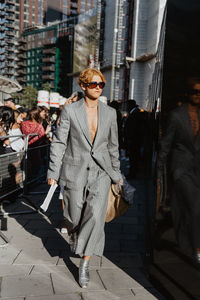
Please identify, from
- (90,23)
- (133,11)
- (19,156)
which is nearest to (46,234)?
(19,156)

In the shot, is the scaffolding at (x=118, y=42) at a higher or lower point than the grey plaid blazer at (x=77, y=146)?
higher

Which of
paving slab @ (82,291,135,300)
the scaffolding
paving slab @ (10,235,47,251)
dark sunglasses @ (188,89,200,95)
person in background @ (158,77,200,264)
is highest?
the scaffolding

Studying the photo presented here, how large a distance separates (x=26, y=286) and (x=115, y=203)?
112 cm

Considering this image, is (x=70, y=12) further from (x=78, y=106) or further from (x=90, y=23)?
(x=78, y=106)

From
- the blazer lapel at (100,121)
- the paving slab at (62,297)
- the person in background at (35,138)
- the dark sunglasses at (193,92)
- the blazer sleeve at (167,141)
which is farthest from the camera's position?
the person in background at (35,138)

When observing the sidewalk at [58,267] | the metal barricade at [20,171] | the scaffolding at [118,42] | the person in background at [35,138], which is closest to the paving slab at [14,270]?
the sidewalk at [58,267]

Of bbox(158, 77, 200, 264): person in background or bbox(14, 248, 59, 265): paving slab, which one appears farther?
bbox(14, 248, 59, 265): paving slab

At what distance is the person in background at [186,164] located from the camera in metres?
2.99

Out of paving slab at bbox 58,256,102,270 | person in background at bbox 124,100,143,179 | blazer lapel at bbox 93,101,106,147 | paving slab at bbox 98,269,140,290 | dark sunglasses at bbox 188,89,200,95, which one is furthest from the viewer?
person in background at bbox 124,100,143,179

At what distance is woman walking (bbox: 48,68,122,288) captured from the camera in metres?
3.67

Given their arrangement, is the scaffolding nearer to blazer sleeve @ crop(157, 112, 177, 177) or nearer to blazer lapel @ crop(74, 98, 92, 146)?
blazer lapel @ crop(74, 98, 92, 146)

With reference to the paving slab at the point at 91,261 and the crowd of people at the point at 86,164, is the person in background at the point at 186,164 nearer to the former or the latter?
the crowd of people at the point at 86,164

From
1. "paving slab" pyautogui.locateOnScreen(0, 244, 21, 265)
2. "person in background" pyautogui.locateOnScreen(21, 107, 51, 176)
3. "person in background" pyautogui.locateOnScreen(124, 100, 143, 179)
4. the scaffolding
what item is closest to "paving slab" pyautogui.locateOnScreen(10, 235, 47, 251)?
"paving slab" pyautogui.locateOnScreen(0, 244, 21, 265)

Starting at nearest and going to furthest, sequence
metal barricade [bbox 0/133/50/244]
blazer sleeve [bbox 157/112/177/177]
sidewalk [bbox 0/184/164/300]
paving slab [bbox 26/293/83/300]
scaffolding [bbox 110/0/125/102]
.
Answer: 1. blazer sleeve [bbox 157/112/177/177]
2. paving slab [bbox 26/293/83/300]
3. sidewalk [bbox 0/184/164/300]
4. metal barricade [bbox 0/133/50/244]
5. scaffolding [bbox 110/0/125/102]
